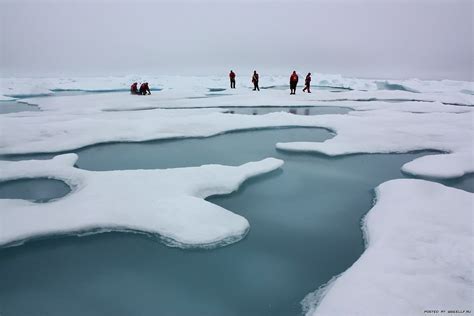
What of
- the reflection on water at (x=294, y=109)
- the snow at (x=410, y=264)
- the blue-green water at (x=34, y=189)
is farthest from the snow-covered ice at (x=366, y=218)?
the reflection on water at (x=294, y=109)

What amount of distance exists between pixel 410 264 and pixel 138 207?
2.94m

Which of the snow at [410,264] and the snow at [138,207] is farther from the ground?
the snow at [138,207]

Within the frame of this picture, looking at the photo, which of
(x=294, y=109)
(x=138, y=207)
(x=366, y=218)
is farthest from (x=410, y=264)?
(x=294, y=109)

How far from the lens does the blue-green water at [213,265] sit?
2.75m

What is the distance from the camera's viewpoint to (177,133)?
8.52m

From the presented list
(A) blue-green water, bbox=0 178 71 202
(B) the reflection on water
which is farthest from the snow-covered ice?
(B) the reflection on water

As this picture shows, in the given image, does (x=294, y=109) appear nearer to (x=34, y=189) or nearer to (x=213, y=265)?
(x=34, y=189)

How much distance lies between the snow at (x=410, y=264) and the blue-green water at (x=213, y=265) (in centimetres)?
26

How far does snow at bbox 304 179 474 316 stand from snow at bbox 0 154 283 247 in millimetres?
1303

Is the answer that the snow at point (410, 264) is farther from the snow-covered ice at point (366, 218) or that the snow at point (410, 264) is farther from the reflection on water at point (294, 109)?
the reflection on water at point (294, 109)

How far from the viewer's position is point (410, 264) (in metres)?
2.94

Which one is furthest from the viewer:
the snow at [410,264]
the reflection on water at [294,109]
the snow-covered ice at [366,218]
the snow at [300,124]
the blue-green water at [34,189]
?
the reflection on water at [294,109]

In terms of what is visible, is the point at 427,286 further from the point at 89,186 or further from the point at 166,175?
the point at 89,186

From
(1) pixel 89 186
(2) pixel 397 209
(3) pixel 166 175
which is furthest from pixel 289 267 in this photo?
→ (1) pixel 89 186
